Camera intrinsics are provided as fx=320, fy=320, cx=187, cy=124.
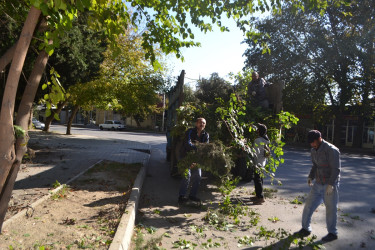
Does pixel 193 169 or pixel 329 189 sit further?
pixel 193 169

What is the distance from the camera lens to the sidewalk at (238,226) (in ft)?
14.5

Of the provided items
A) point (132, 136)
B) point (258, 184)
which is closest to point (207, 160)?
point (258, 184)

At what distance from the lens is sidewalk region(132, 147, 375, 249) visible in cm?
442

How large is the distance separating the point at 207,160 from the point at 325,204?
6.93 feet

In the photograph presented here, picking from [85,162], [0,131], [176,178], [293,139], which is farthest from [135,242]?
[293,139]

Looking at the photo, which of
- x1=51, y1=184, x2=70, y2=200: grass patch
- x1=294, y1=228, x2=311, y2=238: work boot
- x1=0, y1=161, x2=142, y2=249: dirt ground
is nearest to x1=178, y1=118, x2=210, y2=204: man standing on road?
x1=0, y1=161, x2=142, y2=249: dirt ground

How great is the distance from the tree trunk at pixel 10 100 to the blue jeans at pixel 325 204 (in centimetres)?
403

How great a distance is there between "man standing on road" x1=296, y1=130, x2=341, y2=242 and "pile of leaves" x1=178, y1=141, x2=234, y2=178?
1627mm

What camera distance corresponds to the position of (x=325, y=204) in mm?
4727

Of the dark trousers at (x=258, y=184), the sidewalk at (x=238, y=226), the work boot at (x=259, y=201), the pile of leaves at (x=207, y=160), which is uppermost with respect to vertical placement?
the pile of leaves at (x=207, y=160)

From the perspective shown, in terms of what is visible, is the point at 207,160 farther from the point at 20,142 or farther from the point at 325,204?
the point at 20,142

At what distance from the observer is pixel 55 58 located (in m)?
11.0

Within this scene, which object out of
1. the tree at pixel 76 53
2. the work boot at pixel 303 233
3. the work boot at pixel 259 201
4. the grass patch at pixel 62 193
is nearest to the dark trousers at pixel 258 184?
the work boot at pixel 259 201

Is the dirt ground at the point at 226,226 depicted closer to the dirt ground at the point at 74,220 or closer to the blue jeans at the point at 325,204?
the blue jeans at the point at 325,204
